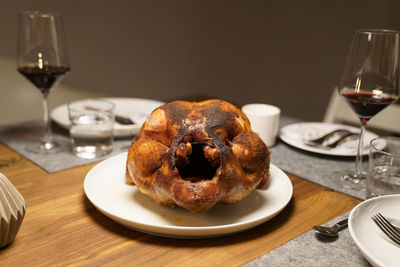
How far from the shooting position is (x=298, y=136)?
128 cm

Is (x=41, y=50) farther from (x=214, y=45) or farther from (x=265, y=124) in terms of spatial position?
(x=214, y=45)

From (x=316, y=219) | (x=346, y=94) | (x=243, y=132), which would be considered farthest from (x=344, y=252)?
(x=346, y=94)

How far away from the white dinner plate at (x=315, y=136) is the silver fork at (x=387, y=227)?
1.43 ft

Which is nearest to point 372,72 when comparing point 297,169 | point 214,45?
point 297,169

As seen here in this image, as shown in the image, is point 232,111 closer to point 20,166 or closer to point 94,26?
point 20,166

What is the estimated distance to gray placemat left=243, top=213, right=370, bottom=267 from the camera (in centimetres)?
66

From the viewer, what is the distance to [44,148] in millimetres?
1132

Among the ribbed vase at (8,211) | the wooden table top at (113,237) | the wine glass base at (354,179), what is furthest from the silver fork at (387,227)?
the ribbed vase at (8,211)

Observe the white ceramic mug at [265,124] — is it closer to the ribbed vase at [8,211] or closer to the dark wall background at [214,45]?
the ribbed vase at [8,211]

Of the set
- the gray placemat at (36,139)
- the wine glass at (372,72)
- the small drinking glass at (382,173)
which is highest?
the wine glass at (372,72)

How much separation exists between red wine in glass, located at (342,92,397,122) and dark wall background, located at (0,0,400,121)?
1.85 meters

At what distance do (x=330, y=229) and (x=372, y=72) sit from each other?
382 mm

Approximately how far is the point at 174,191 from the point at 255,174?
6.3 inches

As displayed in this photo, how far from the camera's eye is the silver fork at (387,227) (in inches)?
26.5
